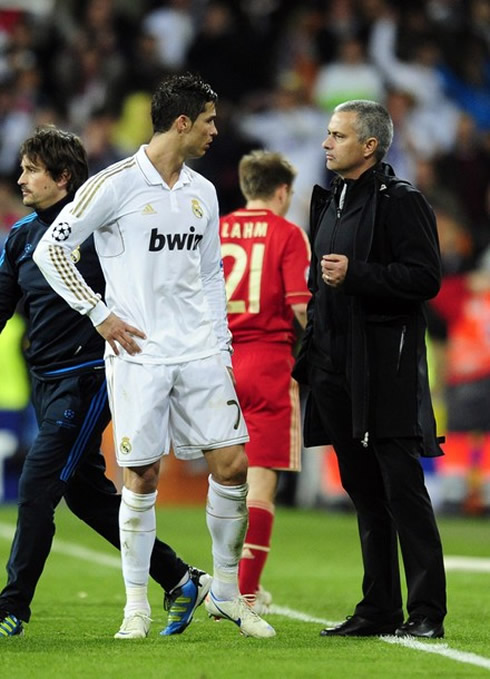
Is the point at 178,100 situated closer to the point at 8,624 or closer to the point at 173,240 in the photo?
the point at 173,240

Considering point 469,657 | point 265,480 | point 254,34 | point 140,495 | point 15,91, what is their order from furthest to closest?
point 254,34, point 15,91, point 265,480, point 140,495, point 469,657

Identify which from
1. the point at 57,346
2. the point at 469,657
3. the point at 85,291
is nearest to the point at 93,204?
the point at 85,291

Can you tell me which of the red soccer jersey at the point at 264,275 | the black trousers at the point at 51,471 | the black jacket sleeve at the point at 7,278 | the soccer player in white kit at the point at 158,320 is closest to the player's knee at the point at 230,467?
the soccer player in white kit at the point at 158,320

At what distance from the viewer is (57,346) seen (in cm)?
662

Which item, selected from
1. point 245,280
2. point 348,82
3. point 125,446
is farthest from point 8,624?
point 348,82

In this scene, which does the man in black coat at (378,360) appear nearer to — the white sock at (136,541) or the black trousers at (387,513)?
the black trousers at (387,513)

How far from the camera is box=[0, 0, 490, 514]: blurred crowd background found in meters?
Answer: 16.6

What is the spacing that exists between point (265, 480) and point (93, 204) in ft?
7.76

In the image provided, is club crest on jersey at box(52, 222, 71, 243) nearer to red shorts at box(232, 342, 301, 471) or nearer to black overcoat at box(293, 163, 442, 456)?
black overcoat at box(293, 163, 442, 456)

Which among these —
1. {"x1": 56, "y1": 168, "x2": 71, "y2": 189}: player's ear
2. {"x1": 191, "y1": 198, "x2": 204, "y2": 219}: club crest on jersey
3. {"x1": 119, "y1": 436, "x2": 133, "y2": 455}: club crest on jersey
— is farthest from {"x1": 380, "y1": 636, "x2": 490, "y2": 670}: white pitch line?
{"x1": 56, "y1": 168, "x2": 71, "y2": 189}: player's ear

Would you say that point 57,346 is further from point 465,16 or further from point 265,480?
point 465,16

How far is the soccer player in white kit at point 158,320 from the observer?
612 centimetres

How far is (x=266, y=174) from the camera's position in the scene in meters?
8.14

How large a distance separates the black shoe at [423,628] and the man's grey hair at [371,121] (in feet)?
6.43
